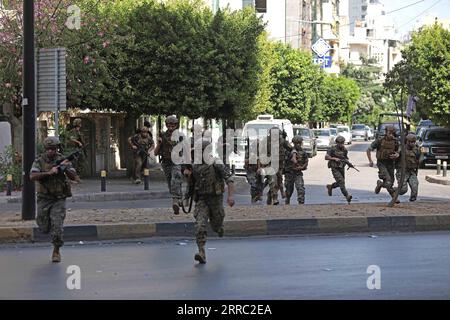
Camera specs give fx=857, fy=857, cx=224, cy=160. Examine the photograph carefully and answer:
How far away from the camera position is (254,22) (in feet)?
92.5

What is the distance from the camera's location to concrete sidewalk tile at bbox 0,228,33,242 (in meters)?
12.8

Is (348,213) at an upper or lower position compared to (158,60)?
lower

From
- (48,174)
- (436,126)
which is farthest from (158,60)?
(436,126)

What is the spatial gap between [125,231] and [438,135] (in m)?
28.3

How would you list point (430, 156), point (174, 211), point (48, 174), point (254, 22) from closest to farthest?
point (48, 174), point (174, 211), point (254, 22), point (430, 156)

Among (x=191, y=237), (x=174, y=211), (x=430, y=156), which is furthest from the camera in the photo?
(x=430, y=156)

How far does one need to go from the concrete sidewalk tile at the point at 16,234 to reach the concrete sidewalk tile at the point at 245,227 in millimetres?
2984

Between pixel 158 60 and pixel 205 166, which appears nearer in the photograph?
pixel 205 166

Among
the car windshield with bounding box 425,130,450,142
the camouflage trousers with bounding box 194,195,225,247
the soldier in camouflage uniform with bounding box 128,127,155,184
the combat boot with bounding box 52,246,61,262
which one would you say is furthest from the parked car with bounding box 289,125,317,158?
the combat boot with bounding box 52,246,61,262

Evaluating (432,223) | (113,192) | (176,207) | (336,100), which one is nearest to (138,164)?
A: (113,192)

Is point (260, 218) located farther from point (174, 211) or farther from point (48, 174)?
point (48, 174)

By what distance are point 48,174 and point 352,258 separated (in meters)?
3.81

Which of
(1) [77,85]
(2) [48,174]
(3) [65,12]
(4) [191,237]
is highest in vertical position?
(3) [65,12]

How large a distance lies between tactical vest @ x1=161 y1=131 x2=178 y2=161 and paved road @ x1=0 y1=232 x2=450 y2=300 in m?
2.37
